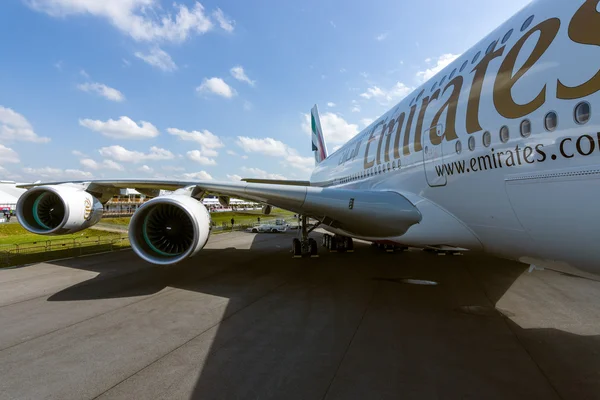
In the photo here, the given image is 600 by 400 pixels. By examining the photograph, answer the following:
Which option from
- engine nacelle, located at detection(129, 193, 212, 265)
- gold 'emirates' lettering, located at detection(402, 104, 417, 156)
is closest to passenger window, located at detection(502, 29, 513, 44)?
gold 'emirates' lettering, located at detection(402, 104, 417, 156)

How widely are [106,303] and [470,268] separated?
10270mm

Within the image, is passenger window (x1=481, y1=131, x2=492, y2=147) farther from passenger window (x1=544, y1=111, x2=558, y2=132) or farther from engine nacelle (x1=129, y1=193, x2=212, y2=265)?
engine nacelle (x1=129, y1=193, x2=212, y2=265)

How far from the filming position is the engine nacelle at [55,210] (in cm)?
850

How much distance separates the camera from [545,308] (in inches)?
231

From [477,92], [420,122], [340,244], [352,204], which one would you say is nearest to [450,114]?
[477,92]

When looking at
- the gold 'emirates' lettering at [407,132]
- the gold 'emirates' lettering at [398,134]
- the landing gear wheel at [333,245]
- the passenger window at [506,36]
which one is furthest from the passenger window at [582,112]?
the landing gear wheel at [333,245]

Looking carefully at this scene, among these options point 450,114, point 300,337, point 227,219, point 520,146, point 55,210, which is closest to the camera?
point 520,146

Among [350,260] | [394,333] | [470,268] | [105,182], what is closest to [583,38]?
[394,333]

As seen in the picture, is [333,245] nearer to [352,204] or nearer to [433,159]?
[352,204]

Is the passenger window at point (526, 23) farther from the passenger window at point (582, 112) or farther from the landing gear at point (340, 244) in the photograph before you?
the landing gear at point (340, 244)

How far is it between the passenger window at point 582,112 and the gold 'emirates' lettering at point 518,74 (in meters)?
A: 0.41

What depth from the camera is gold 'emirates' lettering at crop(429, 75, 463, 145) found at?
495cm

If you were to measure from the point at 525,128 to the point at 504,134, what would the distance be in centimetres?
30

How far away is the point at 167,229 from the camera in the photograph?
290 inches
